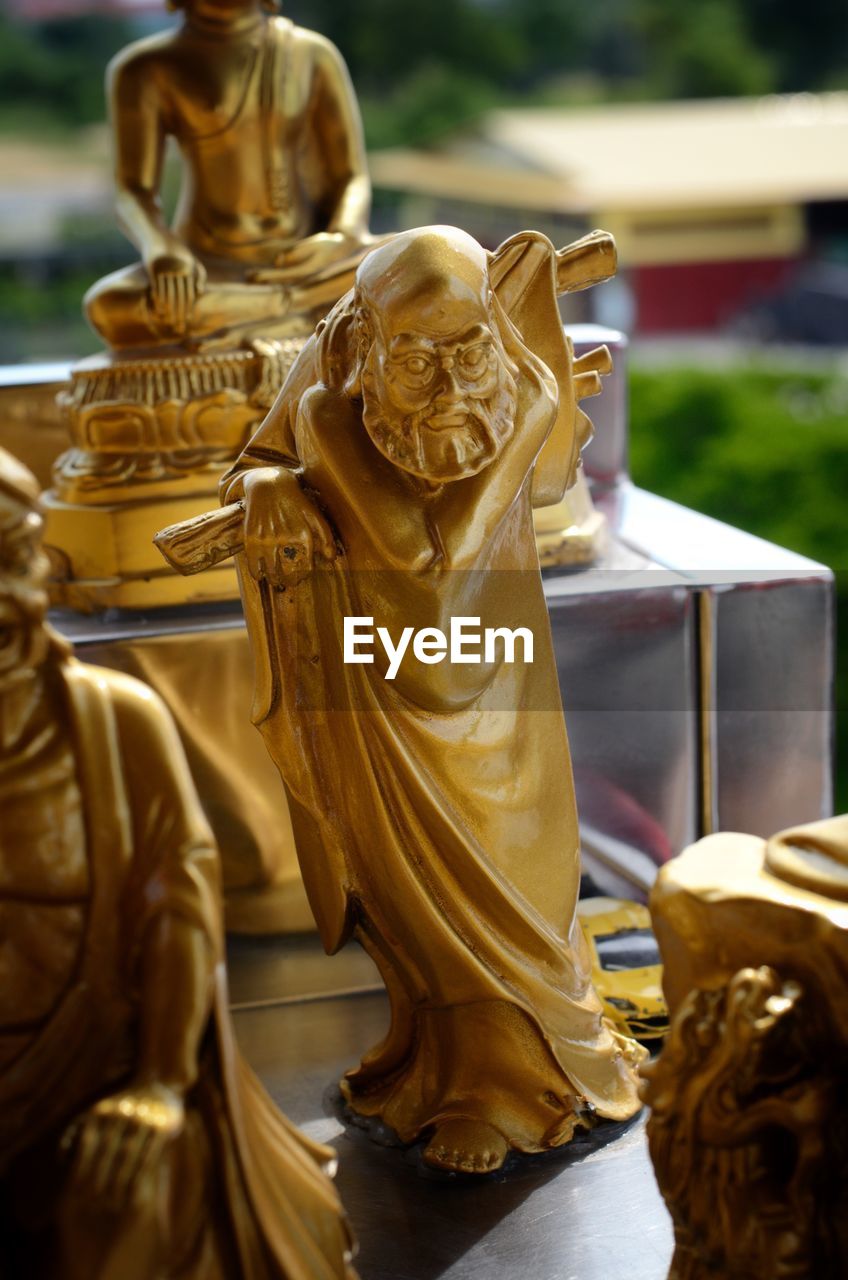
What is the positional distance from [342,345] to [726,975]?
2.78 feet

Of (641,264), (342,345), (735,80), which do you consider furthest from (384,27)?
(342,345)

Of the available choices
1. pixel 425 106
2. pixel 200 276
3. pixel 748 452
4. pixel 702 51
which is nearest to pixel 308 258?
pixel 200 276

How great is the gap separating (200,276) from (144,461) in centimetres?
38

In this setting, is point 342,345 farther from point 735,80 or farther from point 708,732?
point 735,80

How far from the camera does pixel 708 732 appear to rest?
2.91m

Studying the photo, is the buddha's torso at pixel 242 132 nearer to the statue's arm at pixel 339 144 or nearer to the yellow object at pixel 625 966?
the statue's arm at pixel 339 144

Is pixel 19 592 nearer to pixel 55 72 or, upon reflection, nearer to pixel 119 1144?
pixel 119 1144

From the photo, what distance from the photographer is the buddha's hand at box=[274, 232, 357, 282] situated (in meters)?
3.21

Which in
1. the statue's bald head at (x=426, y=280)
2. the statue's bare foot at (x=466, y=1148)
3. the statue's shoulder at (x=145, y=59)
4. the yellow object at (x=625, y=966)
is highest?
the statue's shoulder at (x=145, y=59)

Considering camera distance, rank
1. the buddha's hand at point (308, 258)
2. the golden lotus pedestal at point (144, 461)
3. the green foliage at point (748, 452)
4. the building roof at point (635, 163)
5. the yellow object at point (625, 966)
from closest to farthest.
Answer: the yellow object at point (625, 966), the golden lotus pedestal at point (144, 461), the buddha's hand at point (308, 258), the green foliage at point (748, 452), the building roof at point (635, 163)

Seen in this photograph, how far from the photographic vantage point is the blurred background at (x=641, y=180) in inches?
250

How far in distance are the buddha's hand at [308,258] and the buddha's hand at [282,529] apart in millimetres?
1340

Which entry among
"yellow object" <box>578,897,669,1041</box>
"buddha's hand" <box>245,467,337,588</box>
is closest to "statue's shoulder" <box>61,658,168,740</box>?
"buddha's hand" <box>245,467,337,588</box>

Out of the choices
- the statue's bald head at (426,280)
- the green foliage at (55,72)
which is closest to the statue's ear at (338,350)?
the statue's bald head at (426,280)
